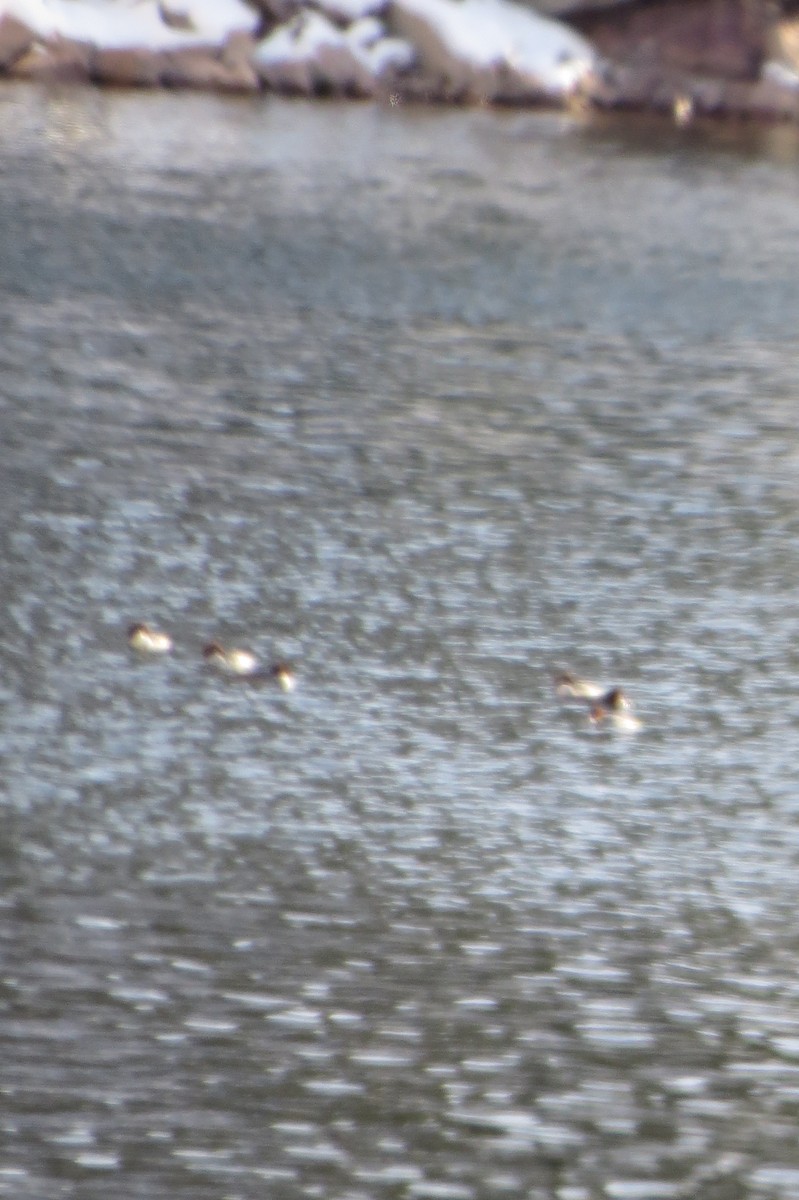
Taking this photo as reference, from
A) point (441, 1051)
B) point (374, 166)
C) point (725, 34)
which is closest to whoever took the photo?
point (441, 1051)

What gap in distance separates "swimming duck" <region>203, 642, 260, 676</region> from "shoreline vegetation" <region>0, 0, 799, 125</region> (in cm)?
2685

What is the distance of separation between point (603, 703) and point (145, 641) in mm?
2065

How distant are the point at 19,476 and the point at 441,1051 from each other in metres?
7.23

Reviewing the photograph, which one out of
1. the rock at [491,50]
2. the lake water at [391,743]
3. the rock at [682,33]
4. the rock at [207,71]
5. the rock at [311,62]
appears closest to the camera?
the lake water at [391,743]

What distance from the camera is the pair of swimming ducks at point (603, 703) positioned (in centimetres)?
1006

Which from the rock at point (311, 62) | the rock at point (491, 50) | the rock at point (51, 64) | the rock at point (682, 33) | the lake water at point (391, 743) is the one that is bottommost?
the lake water at point (391, 743)

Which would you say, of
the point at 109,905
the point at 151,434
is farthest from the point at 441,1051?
the point at 151,434

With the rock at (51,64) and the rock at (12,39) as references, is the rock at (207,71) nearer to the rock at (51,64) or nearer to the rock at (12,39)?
the rock at (51,64)

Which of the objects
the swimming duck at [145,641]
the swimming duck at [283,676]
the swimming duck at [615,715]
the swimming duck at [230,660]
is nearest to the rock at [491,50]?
the swimming duck at [145,641]

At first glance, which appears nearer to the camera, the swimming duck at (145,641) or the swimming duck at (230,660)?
the swimming duck at (230,660)

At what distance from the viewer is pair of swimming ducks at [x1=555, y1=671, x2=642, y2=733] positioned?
33.0 ft

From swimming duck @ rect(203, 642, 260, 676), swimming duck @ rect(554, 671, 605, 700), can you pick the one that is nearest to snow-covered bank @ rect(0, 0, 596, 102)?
swimming duck @ rect(203, 642, 260, 676)

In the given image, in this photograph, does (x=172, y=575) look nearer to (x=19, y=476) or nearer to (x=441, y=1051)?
(x=19, y=476)

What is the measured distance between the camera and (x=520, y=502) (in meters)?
13.9
